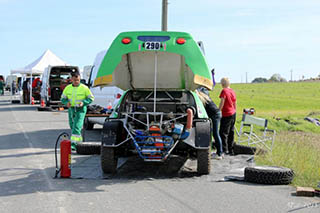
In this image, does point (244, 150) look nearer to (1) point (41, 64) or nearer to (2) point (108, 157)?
(2) point (108, 157)

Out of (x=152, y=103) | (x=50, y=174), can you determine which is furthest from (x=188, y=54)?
(x=50, y=174)

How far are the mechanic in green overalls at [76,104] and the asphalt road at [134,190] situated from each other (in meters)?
1.04

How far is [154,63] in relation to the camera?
9.38 meters

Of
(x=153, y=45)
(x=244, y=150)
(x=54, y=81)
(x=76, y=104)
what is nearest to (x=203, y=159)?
(x=153, y=45)

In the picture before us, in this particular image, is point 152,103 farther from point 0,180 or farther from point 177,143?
point 0,180

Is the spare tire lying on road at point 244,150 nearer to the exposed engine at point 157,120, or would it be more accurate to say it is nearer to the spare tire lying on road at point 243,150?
the spare tire lying on road at point 243,150

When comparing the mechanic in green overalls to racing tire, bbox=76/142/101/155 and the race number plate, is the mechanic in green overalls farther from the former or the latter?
the race number plate

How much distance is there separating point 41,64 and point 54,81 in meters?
8.55

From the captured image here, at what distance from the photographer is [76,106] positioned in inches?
464

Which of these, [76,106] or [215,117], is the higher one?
[76,106]

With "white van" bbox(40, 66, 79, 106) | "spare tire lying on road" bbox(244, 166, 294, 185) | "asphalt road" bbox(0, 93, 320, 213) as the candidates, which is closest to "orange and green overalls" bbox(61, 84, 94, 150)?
"asphalt road" bbox(0, 93, 320, 213)

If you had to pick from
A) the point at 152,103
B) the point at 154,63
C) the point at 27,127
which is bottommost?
the point at 27,127

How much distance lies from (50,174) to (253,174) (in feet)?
11.8

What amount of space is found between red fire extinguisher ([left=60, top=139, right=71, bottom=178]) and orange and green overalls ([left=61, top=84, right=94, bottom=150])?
125 inches
